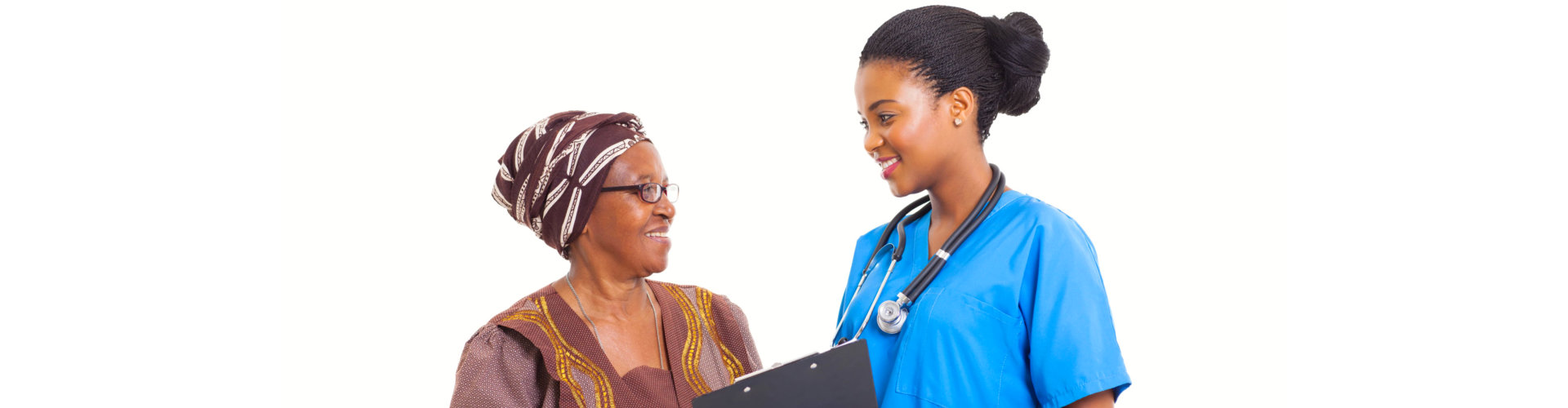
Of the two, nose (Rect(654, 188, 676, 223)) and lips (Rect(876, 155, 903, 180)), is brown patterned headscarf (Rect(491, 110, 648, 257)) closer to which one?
nose (Rect(654, 188, 676, 223))

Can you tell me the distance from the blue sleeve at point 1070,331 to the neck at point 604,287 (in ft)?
3.51

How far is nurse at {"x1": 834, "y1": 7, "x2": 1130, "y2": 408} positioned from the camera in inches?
90.8

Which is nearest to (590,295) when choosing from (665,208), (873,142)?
(665,208)

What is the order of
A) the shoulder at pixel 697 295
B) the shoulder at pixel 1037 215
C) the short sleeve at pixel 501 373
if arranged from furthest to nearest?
the shoulder at pixel 697 295 → the short sleeve at pixel 501 373 → the shoulder at pixel 1037 215

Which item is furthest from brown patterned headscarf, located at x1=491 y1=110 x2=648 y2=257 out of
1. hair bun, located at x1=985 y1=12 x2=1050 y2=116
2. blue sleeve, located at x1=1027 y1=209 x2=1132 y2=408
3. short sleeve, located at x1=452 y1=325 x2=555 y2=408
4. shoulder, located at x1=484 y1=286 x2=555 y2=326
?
blue sleeve, located at x1=1027 y1=209 x2=1132 y2=408

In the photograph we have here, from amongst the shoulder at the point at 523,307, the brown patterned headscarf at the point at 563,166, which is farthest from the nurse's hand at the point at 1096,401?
the shoulder at the point at 523,307

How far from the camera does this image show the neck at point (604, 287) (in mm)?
2912

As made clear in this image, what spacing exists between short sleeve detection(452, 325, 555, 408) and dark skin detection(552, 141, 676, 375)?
0.16 m

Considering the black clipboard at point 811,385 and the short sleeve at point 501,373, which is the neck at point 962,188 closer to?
the black clipboard at point 811,385

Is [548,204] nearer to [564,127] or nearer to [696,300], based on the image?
[564,127]

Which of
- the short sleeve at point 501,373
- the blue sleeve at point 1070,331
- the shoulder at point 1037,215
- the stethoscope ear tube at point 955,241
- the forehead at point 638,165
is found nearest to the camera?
the blue sleeve at point 1070,331

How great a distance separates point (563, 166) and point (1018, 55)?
3.63 feet

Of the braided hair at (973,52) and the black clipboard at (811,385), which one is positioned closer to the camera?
the black clipboard at (811,385)

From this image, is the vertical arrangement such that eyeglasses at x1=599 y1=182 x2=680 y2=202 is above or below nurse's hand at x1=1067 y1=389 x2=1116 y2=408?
above
